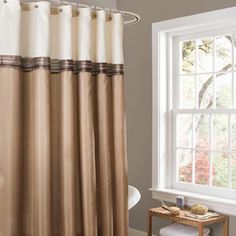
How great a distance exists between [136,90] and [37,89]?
209 centimetres

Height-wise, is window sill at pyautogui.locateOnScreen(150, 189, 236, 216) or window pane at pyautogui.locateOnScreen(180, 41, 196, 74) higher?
window pane at pyautogui.locateOnScreen(180, 41, 196, 74)

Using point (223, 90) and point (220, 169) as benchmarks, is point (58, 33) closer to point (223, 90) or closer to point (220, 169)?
point (223, 90)

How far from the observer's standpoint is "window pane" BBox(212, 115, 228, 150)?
3.51 m

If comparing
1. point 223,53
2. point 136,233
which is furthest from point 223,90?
point 136,233

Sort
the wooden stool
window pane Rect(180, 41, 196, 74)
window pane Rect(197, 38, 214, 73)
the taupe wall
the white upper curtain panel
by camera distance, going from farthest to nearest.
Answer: the taupe wall → window pane Rect(180, 41, 196, 74) → window pane Rect(197, 38, 214, 73) → the wooden stool → the white upper curtain panel

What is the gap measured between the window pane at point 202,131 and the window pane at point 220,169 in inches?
5.5

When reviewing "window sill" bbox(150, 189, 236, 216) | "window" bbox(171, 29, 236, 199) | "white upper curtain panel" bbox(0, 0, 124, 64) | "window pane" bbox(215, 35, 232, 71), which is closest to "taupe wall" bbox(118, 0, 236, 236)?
"window sill" bbox(150, 189, 236, 216)

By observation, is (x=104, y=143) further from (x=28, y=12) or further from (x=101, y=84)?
(x=28, y=12)

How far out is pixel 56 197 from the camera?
2209mm

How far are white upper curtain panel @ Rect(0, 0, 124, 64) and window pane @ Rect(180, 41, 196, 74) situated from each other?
1.49 meters

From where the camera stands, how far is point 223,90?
354 centimetres

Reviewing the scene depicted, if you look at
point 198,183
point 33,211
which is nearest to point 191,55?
point 198,183

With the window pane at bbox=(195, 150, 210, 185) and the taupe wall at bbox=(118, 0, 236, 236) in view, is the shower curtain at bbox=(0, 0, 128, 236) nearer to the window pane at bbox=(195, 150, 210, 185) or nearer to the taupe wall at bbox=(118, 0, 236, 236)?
the window pane at bbox=(195, 150, 210, 185)


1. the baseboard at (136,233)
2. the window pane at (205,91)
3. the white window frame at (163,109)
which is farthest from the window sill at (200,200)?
the window pane at (205,91)
